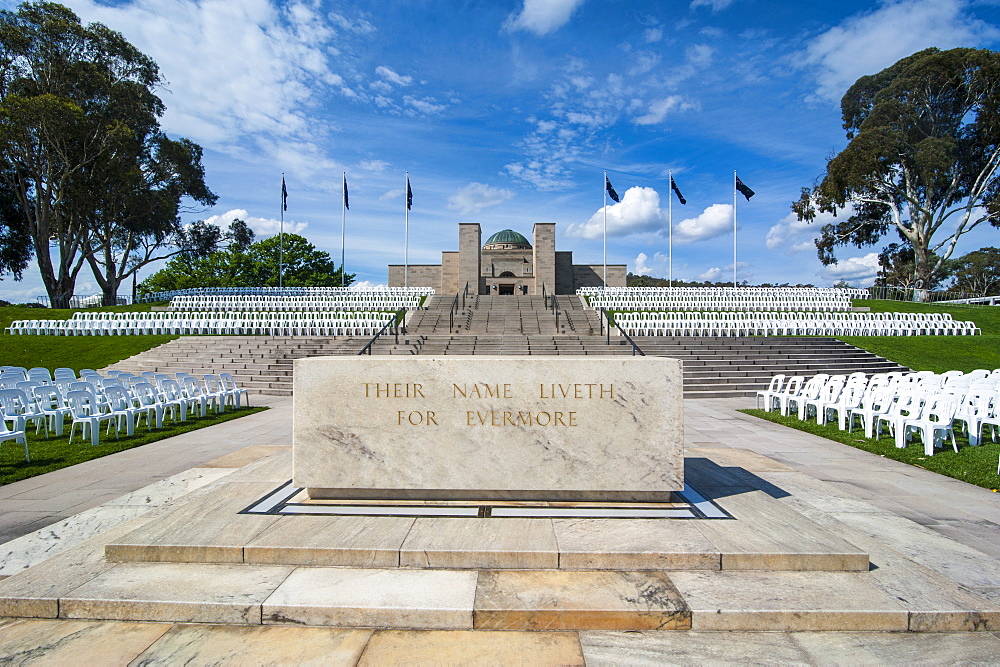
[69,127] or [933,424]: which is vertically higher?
[69,127]

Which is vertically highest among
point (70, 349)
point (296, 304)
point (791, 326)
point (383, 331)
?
point (296, 304)

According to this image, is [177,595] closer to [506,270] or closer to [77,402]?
[77,402]

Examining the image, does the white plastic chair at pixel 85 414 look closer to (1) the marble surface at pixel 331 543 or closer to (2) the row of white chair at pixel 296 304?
(1) the marble surface at pixel 331 543

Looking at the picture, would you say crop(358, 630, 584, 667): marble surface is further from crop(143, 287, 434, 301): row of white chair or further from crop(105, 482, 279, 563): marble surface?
crop(143, 287, 434, 301): row of white chair

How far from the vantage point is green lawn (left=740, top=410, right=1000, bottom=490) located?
575 centimetres

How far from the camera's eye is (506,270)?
46.8m

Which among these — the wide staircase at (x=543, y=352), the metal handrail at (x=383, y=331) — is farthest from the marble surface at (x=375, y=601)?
the wide staircase at (x=543, y=352)

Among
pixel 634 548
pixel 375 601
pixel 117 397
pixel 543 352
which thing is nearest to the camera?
pixel 375 601

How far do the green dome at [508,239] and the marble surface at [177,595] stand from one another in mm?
48290

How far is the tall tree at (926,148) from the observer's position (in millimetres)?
32312

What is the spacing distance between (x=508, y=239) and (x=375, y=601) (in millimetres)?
50831

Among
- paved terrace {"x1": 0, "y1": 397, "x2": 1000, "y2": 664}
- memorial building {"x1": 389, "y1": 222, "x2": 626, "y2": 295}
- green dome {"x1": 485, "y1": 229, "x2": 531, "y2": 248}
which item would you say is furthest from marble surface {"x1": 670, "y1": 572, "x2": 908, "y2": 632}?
green dome {"x1": 485, "y1": 229, "x2": 531, "y2": 248}

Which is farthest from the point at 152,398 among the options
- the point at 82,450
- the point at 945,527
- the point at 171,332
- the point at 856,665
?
the point at 171,332

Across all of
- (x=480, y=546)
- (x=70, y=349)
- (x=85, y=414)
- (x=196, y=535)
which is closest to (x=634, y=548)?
(x=480, y=546)
